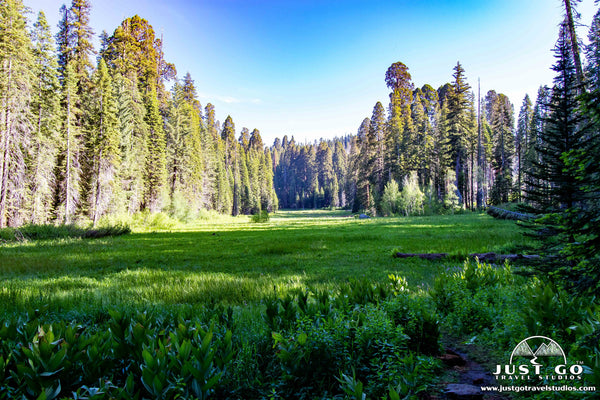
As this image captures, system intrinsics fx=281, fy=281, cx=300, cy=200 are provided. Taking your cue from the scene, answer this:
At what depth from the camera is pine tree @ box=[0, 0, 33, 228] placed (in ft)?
63.0

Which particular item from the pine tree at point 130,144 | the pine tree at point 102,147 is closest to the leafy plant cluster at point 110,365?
the pine tree at point 102,147

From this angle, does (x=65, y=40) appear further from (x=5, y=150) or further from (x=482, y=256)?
(x=482, y=256)

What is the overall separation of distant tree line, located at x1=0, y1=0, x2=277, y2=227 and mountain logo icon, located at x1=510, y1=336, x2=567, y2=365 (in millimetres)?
27257

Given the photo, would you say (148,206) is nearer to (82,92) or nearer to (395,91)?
(82,92)

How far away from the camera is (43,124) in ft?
76.2

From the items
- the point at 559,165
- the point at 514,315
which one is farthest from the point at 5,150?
the point at 559,165

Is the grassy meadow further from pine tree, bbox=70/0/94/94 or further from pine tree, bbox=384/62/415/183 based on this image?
pine tree, bbox=384/62/415/183

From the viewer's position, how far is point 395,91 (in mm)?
51531

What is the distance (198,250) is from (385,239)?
10.0 metres

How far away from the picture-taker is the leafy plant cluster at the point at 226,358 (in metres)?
2.18

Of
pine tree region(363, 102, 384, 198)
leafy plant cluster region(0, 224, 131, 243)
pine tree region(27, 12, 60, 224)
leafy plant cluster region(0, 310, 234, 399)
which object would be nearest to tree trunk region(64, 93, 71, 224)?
pine tree region(27, 12, 60, 224)

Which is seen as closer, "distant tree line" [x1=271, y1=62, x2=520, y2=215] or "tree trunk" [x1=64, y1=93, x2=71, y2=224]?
"tree trunk" [x1=64, y1=93, x2=71, y2=224]

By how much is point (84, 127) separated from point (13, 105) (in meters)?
6.87

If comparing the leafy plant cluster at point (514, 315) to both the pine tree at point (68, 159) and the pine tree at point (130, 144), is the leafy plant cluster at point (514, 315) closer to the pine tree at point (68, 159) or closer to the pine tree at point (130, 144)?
the pine tree at point (68, 159)
